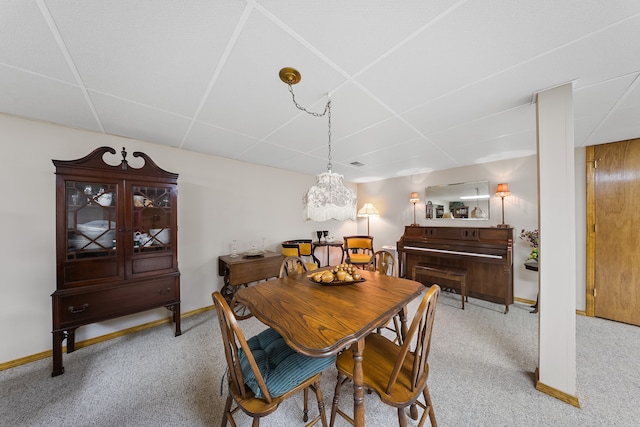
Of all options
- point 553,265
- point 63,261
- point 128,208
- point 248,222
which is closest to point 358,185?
point 248,222

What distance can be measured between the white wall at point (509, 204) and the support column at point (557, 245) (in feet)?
6.63

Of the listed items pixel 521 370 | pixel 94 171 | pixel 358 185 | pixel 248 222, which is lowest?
pixel 521 370

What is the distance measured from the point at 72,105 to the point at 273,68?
5.99 feet

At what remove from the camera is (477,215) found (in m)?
3.66

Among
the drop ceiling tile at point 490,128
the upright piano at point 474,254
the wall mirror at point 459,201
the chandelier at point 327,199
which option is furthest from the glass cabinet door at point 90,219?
the wall mirror at point 459,201

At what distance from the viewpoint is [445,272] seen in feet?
10.6

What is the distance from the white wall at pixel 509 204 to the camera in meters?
2.82

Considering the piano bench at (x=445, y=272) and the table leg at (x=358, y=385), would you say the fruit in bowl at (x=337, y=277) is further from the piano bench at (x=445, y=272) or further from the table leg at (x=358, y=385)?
the piano bench at (x=445, y=272)

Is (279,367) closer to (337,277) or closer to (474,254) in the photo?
(337,277)

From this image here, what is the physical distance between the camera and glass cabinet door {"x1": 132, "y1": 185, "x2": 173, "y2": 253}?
7.38 feet

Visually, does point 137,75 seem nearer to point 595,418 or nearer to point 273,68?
point 273,68

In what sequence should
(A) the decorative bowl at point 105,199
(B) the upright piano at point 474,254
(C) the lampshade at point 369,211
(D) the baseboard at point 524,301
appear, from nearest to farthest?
(A) the decorative bowl at point 105,199
(B) the upright piano at point 474,254
(D) the baseboard at point 524,301
(C) the lampshade at point 369,211

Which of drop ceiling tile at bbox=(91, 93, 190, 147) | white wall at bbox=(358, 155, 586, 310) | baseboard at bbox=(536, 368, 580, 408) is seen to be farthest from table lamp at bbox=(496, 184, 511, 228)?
drop ceiling tile at bbox=(91, 93, 190, 147)

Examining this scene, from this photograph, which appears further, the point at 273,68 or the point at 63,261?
the point at 63,261
